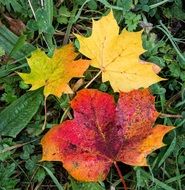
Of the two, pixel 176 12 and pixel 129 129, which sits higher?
pixel 176 12

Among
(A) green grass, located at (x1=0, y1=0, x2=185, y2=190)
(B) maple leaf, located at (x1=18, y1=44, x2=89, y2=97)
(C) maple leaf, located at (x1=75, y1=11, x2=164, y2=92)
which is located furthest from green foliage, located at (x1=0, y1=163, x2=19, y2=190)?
(C) maple leaf, located at (x1=75, y1=11, x2=164, y2=92)

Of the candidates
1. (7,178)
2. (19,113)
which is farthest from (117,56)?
(7,178)

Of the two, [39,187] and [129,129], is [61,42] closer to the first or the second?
Result: [129,129]

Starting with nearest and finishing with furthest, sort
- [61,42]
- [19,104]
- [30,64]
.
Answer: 1. [30,64]
2. [19,104]
3. [61,42]

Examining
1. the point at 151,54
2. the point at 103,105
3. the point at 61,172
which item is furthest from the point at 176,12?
the point at 61,172

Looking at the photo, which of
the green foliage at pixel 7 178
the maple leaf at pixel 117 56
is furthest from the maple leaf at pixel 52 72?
the green foliage at pixel 7 178

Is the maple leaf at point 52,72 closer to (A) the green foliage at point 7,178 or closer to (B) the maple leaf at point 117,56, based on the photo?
(B) the maple leaf at point 117,56
